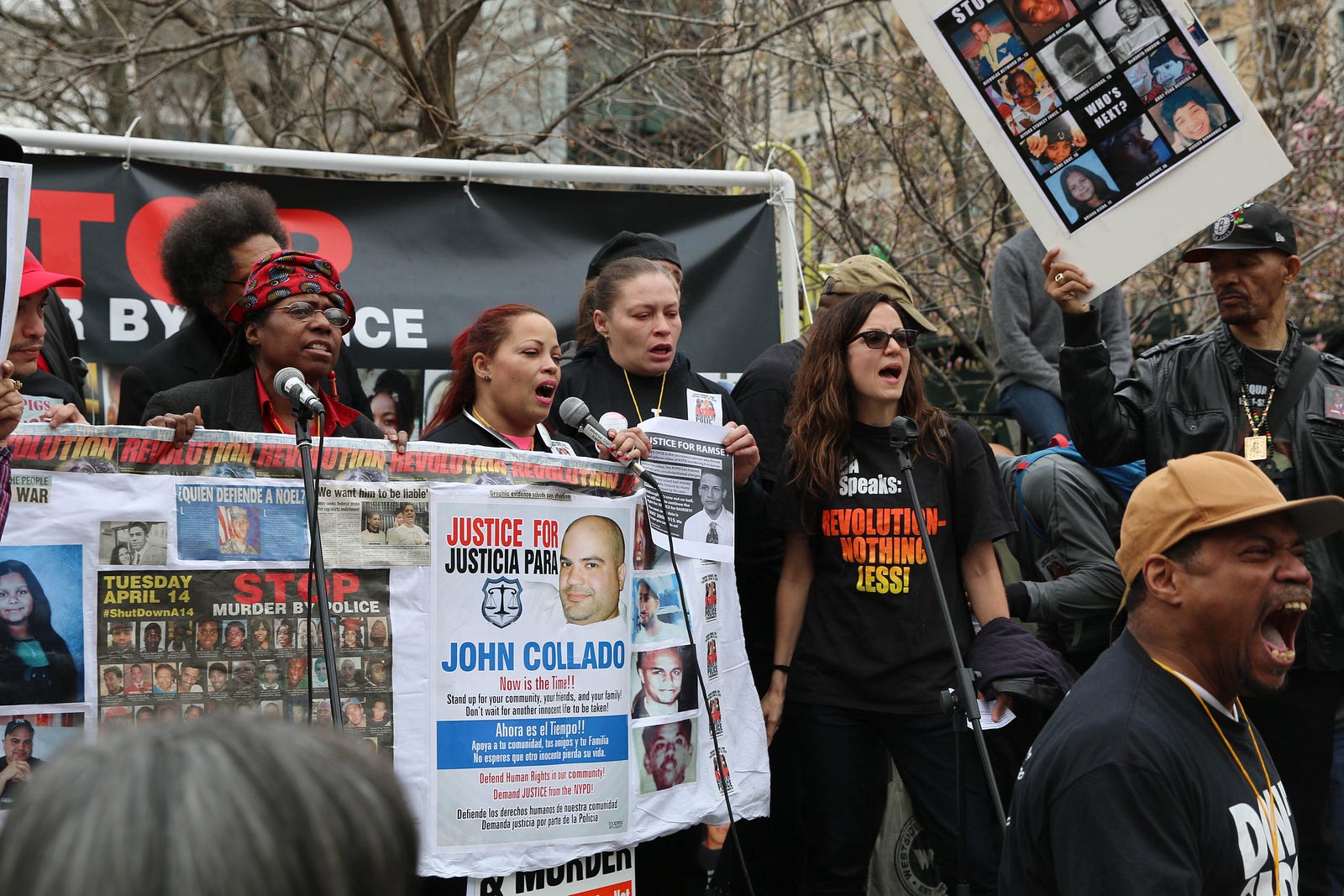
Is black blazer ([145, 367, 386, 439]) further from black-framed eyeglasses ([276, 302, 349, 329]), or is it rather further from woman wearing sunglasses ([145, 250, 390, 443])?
black-framed eyeglasses ([276, 302, 349, 329])

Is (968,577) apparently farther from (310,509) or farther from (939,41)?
(310,509)

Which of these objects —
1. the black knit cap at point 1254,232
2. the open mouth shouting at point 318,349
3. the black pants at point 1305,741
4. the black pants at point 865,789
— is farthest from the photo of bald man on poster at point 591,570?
the black knit cap at point 1254,232

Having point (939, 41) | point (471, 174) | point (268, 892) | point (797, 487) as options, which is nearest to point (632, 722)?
point (797, 487)

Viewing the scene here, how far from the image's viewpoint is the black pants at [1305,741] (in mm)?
4480

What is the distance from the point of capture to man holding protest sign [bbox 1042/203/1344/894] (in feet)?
14.6

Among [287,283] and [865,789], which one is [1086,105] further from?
[287,283]

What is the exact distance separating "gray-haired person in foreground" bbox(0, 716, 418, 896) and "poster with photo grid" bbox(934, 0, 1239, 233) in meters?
3.71

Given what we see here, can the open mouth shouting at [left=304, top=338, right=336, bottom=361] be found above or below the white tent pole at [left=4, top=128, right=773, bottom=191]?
below

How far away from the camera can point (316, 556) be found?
318 cm

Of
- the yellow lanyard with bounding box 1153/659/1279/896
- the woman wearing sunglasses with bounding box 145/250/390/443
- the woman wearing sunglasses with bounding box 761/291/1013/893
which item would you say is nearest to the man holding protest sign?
the woman wearing sunglasses with bounding box 761/291/1013/893

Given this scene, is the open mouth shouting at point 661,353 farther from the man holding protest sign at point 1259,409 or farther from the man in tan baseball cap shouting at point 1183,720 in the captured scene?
the man in tan baseball cap shouting at point 1183,720

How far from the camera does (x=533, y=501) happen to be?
3711mm

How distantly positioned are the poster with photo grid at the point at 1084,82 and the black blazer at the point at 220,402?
2.36 meters

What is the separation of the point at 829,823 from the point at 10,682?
2414mm
